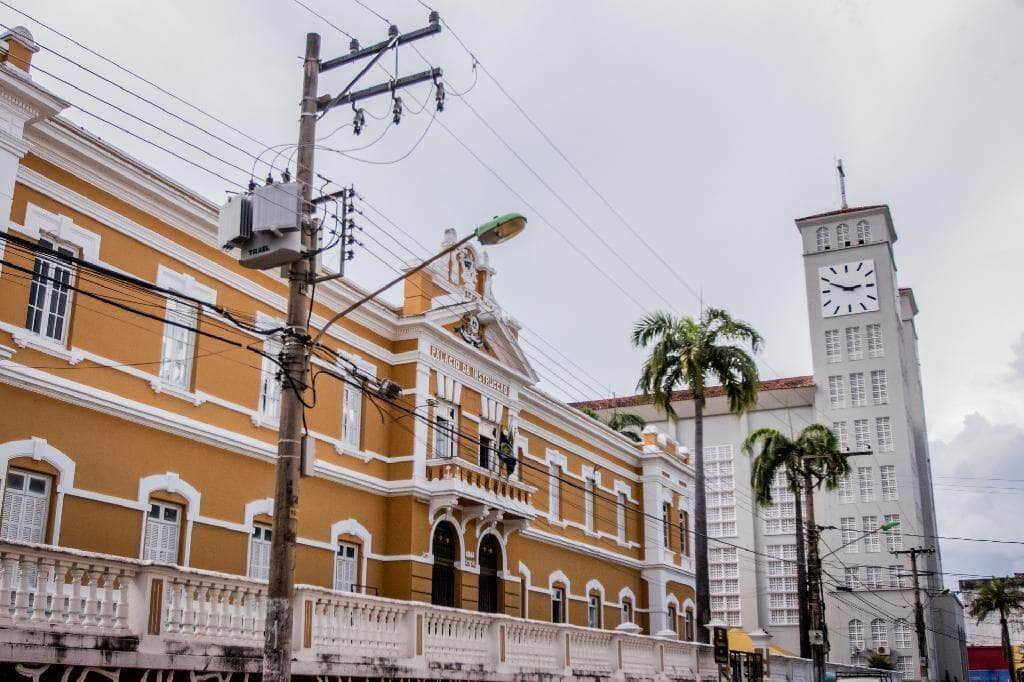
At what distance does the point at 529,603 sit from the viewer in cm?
3347

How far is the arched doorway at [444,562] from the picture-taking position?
28.4 metres

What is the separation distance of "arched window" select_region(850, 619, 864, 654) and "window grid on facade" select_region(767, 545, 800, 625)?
11.1ft

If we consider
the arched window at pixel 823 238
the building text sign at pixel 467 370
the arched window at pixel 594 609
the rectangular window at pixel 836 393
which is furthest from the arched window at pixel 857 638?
the building text sign at pixel 467 370

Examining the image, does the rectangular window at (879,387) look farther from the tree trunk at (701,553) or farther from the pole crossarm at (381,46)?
the pole crossarm at (381,46)

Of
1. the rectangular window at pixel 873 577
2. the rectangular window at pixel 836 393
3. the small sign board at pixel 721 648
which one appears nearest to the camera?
the small sign board at pixel 721 648

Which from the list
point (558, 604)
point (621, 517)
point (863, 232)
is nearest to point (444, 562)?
point (558, 604)

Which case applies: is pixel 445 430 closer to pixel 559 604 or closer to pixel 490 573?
pixel 490 573

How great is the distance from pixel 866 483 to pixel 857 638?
9.42 metres

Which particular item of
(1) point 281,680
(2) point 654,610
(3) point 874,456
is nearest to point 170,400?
(1) point 281,680

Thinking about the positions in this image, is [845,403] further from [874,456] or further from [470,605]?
[470,605]

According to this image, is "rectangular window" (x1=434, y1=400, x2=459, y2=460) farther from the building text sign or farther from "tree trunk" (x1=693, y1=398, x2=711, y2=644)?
"tree trunk" (x1=693, y1=398, x2=711, y2=644)

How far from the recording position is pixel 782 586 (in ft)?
224

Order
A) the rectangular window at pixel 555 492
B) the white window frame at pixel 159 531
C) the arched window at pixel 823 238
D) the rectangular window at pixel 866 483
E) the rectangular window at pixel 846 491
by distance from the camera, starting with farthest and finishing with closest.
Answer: the arched window at pixel 823 238 < the rectangular window at pixel 846 491 < the rectangular window at pixel 866 483 < the rectangular window at pixel 555 492 < the white window frame at pixel 159 531

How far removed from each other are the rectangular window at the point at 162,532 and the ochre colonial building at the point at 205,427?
0.04 meters
